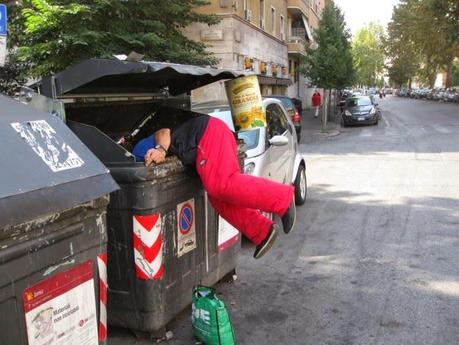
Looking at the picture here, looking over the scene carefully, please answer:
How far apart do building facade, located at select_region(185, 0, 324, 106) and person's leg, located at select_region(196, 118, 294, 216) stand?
44.4ft

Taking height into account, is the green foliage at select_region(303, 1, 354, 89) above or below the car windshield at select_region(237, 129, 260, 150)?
above

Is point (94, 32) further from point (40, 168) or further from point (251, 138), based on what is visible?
point (40, 168)

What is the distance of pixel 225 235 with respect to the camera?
4559 millimetres

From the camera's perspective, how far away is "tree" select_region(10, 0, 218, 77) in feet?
37.4

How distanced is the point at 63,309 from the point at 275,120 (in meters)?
5.62

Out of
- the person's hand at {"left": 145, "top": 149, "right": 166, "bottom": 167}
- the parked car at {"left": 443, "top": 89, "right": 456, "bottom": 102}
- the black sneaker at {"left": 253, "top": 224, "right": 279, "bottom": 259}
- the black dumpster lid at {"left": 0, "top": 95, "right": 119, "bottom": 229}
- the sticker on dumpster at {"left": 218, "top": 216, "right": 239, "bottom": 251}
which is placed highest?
the black dumpster lid at {"left": 0, "top": 95, "right": 119, "bottom": 229}

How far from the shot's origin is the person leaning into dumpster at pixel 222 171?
3688mm

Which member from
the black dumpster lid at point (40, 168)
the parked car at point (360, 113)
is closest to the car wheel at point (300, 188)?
the black dumpster lid at point (40, 168)

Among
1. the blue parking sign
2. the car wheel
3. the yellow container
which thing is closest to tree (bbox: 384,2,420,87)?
the car wheel

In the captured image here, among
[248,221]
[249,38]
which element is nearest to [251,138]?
[248,221]

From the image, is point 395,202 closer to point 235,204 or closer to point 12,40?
point 235,204

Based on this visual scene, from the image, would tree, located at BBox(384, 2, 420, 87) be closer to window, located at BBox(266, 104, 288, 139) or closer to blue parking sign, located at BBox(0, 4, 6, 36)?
window, located at BBox(266, 104, 288, 139)

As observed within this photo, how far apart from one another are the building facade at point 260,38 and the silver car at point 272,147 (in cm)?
945

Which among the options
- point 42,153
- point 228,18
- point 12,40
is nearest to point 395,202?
point 42,153
